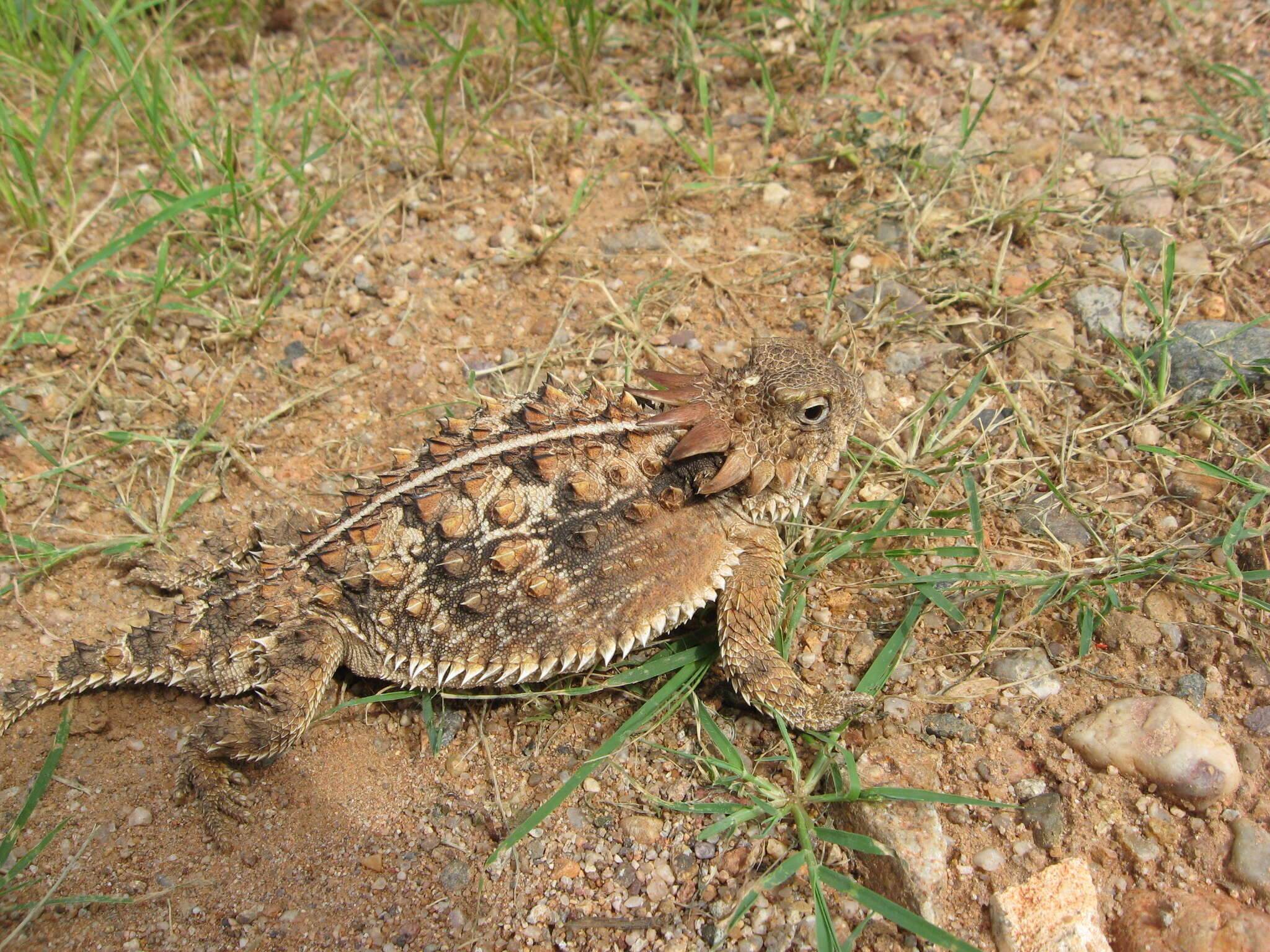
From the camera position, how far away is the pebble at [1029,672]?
291 cm

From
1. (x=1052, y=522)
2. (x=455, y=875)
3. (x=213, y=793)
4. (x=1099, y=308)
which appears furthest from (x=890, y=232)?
(x=213, y=793)

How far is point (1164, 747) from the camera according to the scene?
8.52ft

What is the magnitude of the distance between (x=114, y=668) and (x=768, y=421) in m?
2.46

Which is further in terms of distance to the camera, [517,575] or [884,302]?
[884,302]

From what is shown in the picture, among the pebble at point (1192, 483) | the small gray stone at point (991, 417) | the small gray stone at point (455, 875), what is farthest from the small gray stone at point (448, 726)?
the pebble at point (1192, 483)

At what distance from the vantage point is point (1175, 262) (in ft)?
12.9

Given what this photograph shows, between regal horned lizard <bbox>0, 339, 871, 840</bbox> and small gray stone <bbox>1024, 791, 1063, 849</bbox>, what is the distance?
59 cm

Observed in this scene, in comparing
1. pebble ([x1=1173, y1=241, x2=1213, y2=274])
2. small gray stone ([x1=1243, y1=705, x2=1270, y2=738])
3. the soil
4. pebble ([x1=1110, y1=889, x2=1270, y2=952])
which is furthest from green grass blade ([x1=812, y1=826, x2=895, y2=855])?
pebble ([x1=1173, y1=241, x2=1213, y2=274])

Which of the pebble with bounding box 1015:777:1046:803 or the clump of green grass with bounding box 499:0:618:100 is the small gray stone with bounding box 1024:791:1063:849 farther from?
the clump of green grass with bounding box 499:0:618:100

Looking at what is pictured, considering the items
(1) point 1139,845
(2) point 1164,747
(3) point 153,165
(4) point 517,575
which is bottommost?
(1) point 1139,845

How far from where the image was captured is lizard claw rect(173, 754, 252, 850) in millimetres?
2811

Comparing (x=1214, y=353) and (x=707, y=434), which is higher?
(x=707, y=434)

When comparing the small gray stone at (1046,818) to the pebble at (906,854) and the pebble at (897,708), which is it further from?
the pebble at (897,708)

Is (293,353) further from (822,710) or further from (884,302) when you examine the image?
(822,710)
